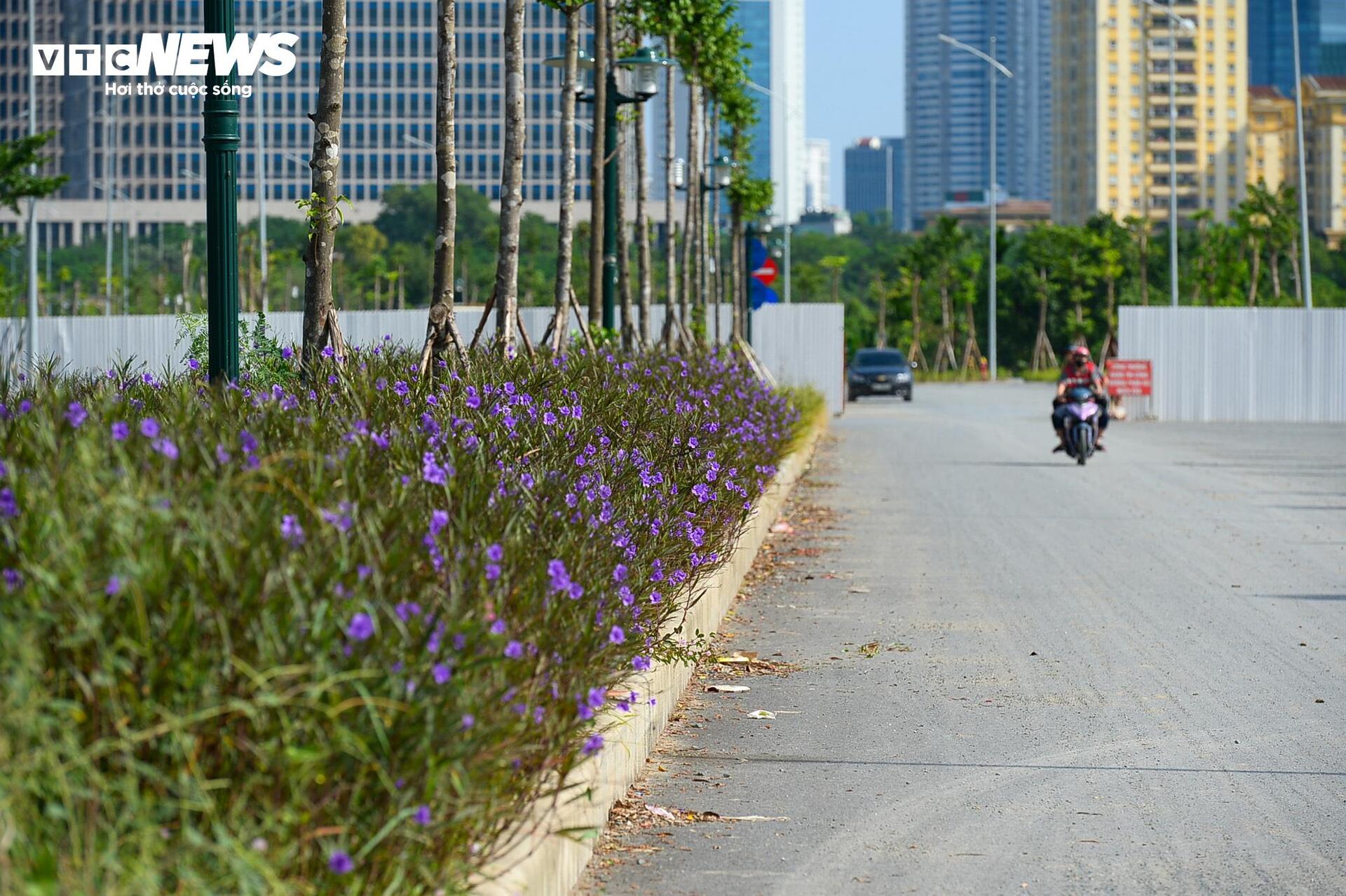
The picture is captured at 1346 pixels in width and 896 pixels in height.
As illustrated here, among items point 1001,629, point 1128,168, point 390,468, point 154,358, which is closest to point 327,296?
point 1001,629

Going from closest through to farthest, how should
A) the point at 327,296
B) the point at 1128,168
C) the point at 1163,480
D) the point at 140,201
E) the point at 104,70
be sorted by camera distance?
1. the point at 327,296
2. the point at 1163,480
3. the point at 104,70
4. the point at 140,201
5. the point at 1128,168

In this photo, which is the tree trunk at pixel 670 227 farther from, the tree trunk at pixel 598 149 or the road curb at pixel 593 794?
the road curb at pixel 593 794

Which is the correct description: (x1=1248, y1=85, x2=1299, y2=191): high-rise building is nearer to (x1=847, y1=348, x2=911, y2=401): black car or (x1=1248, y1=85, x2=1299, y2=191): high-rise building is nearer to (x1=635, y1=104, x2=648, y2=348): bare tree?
(x1=847, y1=348, x2=911, y2=401): black car

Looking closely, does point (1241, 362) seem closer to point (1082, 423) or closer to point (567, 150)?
point (1082, 423)

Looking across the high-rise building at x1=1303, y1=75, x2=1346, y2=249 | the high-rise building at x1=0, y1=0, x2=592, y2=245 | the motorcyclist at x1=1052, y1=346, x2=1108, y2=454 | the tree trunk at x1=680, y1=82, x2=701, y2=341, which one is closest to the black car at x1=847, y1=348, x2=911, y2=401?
the tree trunk at x1=680, y1=82, x2=701, y2=341

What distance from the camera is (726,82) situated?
125 ft

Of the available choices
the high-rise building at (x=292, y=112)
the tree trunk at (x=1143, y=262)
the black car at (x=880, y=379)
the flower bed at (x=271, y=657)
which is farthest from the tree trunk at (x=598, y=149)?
the high-rise building at (x=292, y=112)

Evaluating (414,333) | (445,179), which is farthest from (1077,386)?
(414,333)

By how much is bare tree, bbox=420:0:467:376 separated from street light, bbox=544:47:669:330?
6466mm

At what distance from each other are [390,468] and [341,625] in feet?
6.47

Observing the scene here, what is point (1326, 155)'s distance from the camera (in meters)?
175

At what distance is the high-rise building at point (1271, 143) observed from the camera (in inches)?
6791

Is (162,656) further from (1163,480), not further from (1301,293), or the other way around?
(1301,293)

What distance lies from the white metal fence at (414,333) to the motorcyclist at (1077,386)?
41.6 feet
